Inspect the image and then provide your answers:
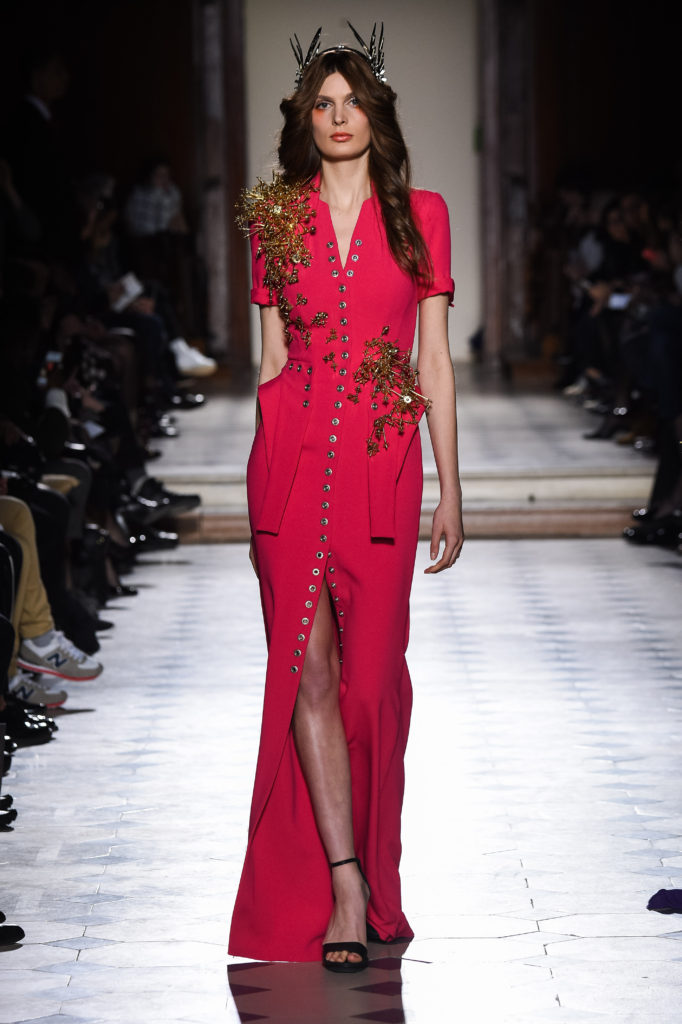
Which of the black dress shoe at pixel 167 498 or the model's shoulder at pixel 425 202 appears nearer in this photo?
the model's shoulder at pixel 425 202

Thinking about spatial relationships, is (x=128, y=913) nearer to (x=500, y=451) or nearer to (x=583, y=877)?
(x=583, y=877)

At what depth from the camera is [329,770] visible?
283 centimetres

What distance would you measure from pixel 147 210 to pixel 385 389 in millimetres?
10036

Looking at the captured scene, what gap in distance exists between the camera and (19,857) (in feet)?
11.3

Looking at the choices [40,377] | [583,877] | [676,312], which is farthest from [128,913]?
[676,312]

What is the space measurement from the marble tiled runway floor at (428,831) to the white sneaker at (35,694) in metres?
0.06

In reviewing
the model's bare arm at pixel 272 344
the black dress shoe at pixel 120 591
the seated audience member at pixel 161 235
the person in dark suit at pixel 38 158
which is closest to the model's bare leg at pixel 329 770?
the model's bare arm at pixel 272 344

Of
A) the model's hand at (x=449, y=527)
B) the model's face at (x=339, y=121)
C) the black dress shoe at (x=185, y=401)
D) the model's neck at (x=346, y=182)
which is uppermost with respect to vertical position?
the model's face at (x=339, y=121)

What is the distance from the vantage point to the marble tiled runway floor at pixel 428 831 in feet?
8.85

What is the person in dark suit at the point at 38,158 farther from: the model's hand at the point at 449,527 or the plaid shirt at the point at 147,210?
the model's hand at the point at 449,527

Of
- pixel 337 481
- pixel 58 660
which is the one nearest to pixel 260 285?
pixel 337 481

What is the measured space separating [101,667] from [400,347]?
7.95 ft

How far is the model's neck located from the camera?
2.89 m

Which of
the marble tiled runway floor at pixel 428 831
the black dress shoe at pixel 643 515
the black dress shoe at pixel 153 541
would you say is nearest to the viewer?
the marble tiled runway floor at pixel 428 831
